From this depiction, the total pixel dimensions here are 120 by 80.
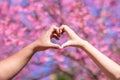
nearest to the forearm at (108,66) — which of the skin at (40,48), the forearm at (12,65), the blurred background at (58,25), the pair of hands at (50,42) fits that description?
the skin at (40,48)

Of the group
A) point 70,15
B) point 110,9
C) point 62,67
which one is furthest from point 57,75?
point 110,9

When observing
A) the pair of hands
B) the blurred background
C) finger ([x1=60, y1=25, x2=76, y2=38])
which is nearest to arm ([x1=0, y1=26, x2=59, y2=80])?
the pair of hands

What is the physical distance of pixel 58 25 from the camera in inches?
68.2

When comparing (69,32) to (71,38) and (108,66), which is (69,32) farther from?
(108,66)

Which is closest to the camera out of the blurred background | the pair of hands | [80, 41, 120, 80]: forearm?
[80, 41, 120, 80]: forearm

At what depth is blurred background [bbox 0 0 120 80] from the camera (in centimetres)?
170

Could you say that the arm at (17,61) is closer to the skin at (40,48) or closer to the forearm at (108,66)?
the skin at (40,48)

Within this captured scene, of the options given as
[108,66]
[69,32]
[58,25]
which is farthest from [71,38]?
[58,25]

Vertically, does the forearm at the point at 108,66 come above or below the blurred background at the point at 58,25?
below

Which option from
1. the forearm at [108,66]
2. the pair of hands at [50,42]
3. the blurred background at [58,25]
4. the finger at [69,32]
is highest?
the blurred background at [58,25]

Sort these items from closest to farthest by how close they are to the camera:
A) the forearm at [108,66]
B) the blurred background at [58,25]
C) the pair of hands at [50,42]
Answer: the forearm at [108,66] → the pair of hands at [50,42] → the blurred background at [58,25]

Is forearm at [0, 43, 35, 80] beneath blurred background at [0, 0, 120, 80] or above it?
beneath

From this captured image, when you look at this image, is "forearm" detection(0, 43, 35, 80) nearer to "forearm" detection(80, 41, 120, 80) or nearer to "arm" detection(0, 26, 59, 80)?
"arm" detection(0, 26, 59, 80)

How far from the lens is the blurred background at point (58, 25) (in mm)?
1697
